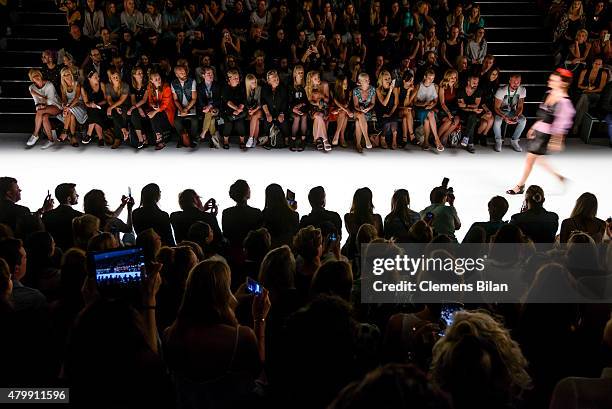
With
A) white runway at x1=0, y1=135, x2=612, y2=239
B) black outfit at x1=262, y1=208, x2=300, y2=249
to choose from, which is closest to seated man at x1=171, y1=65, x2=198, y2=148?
white runway at x1=0, y1=135, x2=612, y2=239

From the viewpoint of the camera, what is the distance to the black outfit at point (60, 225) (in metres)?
3.92

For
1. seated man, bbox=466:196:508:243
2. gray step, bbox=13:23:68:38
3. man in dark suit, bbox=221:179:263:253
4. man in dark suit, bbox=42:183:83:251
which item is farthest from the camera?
gray step, bbox=13:23:68:38

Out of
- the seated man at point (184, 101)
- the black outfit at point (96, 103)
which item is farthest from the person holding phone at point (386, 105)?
the black outfit at point (96, 103)

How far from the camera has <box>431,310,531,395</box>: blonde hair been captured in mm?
1625

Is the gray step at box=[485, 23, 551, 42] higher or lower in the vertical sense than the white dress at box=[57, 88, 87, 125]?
higher

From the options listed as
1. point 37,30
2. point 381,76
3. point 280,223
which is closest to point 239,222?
point 280,223

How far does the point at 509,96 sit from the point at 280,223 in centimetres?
433

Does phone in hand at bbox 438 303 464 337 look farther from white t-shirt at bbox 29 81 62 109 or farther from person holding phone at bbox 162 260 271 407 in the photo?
white t-shirt at bbox 29 81 62 109

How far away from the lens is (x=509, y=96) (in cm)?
732

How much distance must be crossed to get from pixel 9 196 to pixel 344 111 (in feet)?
13.6

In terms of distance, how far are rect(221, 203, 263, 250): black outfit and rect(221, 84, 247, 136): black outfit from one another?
3.41 metres

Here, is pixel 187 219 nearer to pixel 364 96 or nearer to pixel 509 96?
pixel 364 96

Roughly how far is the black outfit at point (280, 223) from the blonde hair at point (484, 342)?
2.35 metres

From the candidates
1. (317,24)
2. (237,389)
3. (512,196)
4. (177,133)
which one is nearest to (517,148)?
(512,196)
